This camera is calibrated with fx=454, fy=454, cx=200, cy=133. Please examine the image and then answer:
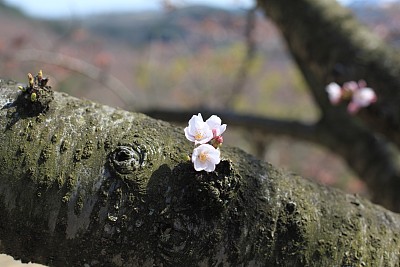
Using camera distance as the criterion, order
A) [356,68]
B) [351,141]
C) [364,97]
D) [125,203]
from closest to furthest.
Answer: [125,203], [364,97], [356,68], [351,141]

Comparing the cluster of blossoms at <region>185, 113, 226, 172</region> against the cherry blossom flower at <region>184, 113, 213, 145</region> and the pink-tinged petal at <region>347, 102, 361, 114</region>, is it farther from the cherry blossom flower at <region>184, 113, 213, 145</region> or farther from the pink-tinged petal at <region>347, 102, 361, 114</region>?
the pink-tinged petal at <region>347, 102, 361, 114</region>

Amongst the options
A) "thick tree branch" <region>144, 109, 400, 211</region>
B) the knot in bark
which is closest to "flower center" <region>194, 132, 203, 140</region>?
the knot in bark

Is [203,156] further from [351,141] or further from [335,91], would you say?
[351,141]

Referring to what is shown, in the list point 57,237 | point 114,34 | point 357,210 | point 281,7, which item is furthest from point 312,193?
point 114,34

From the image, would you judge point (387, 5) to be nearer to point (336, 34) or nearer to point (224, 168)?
point (336, 34)

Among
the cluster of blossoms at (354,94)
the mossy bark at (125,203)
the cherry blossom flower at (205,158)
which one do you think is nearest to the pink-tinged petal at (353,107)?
the cluster of blossoms at (354,94)

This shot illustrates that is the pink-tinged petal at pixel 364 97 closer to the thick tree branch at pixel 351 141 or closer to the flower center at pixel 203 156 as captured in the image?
the thick tree branch at pixel 351 141

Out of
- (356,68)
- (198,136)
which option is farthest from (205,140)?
(356,68)
